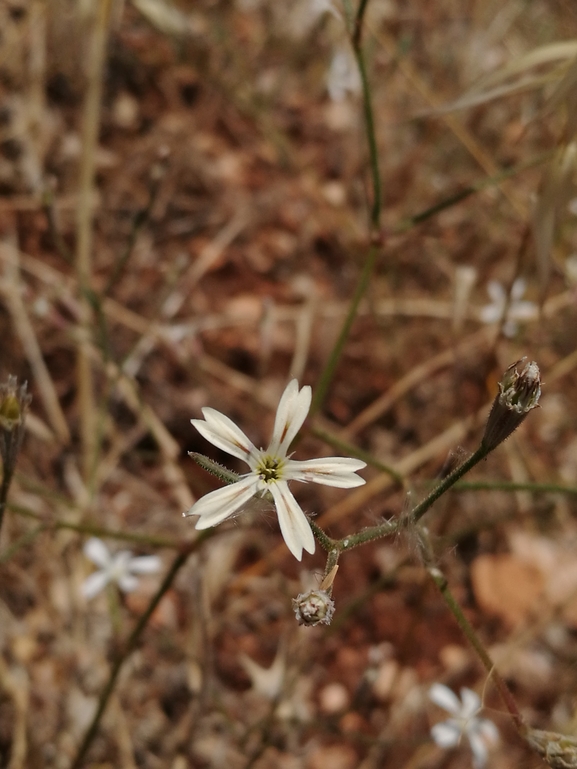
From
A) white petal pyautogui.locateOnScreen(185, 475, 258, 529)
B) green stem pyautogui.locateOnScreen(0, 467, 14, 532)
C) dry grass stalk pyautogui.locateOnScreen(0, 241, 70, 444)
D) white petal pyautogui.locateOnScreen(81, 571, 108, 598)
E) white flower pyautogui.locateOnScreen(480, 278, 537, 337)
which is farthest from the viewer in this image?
white flower pyautogui.locateOnScreen(480, 278, 537, 337)

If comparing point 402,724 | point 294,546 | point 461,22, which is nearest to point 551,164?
point 294,546

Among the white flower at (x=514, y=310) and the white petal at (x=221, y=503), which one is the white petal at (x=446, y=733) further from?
the white flower at (x=514, y=310)

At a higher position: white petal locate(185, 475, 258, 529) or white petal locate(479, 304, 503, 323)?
white petal locate(479, 304, 503, 323)

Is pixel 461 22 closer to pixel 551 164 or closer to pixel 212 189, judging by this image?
pixel 212 189

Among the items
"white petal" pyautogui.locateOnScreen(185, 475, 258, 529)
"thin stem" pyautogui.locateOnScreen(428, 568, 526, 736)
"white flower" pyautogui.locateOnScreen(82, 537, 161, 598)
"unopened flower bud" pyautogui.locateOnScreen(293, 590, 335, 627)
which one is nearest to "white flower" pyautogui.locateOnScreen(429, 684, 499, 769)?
"thin stem" pyautogui.locateOnScreen(428, 568, 526, 736)

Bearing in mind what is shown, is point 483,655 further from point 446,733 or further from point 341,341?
point 446,733

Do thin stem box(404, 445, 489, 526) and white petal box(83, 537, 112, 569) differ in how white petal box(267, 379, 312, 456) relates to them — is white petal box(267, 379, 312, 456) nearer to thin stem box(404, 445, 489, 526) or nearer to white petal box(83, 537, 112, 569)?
thin stem box(404, 445, 489, 526)

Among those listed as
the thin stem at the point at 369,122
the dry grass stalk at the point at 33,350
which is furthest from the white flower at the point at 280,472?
the dry grass stalk at the point at 33,350
